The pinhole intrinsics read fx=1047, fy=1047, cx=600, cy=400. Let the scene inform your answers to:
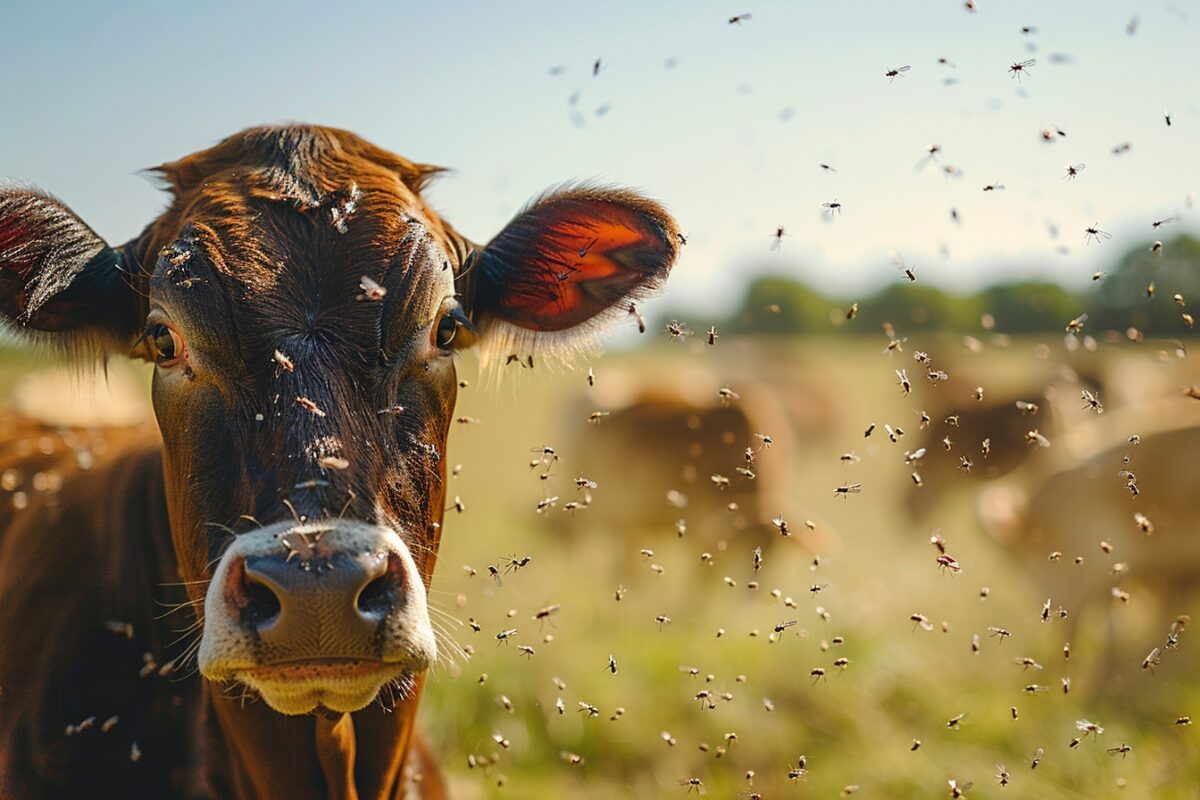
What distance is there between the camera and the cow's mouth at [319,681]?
2326mm

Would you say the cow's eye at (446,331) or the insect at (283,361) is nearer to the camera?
the insect at (283,361)

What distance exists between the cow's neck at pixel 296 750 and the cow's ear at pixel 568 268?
1.25 meters

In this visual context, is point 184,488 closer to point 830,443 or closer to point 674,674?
point 674,674

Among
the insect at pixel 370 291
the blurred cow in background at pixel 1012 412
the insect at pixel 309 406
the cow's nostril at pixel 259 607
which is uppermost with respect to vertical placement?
the insect at pixel 370 291

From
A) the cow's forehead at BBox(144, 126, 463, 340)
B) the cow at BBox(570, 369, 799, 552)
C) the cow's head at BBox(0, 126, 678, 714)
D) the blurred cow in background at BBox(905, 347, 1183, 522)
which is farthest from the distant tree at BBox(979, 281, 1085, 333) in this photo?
the cow at BBox(570, 369, 799, 552)

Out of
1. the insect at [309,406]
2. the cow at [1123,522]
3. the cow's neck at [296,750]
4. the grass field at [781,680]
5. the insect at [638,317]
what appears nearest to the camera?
the insect at [309,406]

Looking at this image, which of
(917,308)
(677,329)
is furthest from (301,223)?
(917,308)

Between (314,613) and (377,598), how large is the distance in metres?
0.16

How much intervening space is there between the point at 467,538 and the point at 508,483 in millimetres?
5420

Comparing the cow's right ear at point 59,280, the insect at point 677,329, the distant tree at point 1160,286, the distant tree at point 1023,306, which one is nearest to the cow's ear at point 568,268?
the insect at point 677,329

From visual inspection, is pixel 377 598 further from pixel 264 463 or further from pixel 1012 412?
pixel 1012 412

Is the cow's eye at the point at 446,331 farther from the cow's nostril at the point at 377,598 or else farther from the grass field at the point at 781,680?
the cow's nostril at the point at 377,598

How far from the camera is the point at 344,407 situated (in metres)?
2.57

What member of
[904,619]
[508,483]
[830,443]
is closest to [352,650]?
[904,619]
